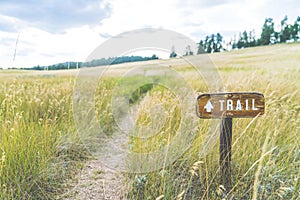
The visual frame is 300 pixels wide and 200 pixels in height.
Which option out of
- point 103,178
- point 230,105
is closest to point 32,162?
point 103,178

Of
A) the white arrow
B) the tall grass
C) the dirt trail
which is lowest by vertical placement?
the dirt trail

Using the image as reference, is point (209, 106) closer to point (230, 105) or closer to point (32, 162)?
point (230, 105)

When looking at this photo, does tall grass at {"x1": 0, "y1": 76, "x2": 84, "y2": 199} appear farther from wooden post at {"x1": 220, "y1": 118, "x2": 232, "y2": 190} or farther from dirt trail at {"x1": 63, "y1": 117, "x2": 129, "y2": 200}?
wooden post at {"x1": 220, "y1": 118, "x2": 232, "y2": 190}

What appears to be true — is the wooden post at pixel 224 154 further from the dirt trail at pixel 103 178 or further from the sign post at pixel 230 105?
the dirt trail at pixel 103 178

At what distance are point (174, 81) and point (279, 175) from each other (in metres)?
4.21

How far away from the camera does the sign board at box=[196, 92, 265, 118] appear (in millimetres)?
2119

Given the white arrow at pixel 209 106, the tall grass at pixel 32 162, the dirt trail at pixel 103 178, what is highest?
A: the white arrow at pixel 209 106

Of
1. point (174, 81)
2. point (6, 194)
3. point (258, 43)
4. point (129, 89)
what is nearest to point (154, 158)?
point (6, 194)

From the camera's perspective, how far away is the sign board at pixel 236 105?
6.95 feet

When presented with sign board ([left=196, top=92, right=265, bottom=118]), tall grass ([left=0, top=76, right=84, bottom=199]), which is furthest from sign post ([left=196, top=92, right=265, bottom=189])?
tall grass ([left=0, top=76, right=84, bottom=199])

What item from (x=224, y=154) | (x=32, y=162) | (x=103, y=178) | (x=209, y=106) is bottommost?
(x=103, y=178)

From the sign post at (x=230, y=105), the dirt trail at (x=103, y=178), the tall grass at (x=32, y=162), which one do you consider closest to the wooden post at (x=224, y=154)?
the sign post at (x=230, y=105)

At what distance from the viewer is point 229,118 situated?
2205 mm

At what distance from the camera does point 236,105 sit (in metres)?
2.12
